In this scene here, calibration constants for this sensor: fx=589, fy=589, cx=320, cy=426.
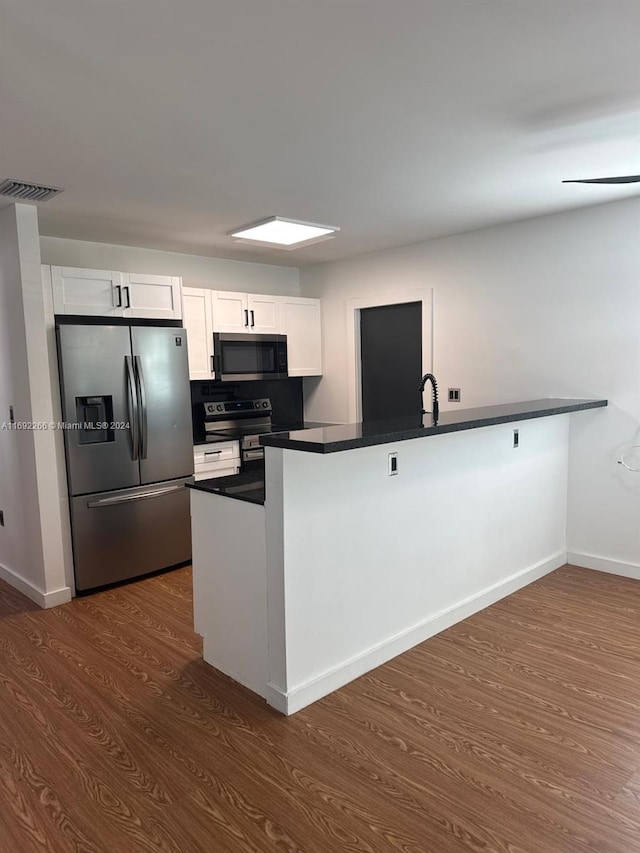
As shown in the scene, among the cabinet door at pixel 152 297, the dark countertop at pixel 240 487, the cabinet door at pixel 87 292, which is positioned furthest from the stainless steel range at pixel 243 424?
the dark countertop at pixel 240 487

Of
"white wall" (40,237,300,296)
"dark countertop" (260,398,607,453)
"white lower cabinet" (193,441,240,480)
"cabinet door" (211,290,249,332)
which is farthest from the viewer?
"cabinet door" (211,290,249,332)

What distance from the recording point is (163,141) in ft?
8.14

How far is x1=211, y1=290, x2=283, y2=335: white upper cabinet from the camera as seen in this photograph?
15.9ft

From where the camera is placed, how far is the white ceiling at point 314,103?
1645 millimetres

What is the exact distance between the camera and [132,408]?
13.1 ft

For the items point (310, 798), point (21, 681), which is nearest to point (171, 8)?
point (310, 798)

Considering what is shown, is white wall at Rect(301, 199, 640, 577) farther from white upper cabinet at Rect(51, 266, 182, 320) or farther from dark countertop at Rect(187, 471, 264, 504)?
dark countertop at Rect(187, 471, 264, 504)

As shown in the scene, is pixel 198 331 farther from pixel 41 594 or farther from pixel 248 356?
pixel 41 594

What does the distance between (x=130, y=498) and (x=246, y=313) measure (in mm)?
1906

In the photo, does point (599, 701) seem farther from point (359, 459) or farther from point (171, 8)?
point (171, 8)

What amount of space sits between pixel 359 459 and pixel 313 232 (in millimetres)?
1821

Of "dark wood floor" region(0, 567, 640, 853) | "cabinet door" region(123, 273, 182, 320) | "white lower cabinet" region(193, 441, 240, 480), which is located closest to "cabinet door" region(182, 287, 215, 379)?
"cabinet door" region(123, 273, 182, 320)

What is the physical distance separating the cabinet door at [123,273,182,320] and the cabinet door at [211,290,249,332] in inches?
18.6

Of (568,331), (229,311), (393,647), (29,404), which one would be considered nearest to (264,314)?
(229,311)
